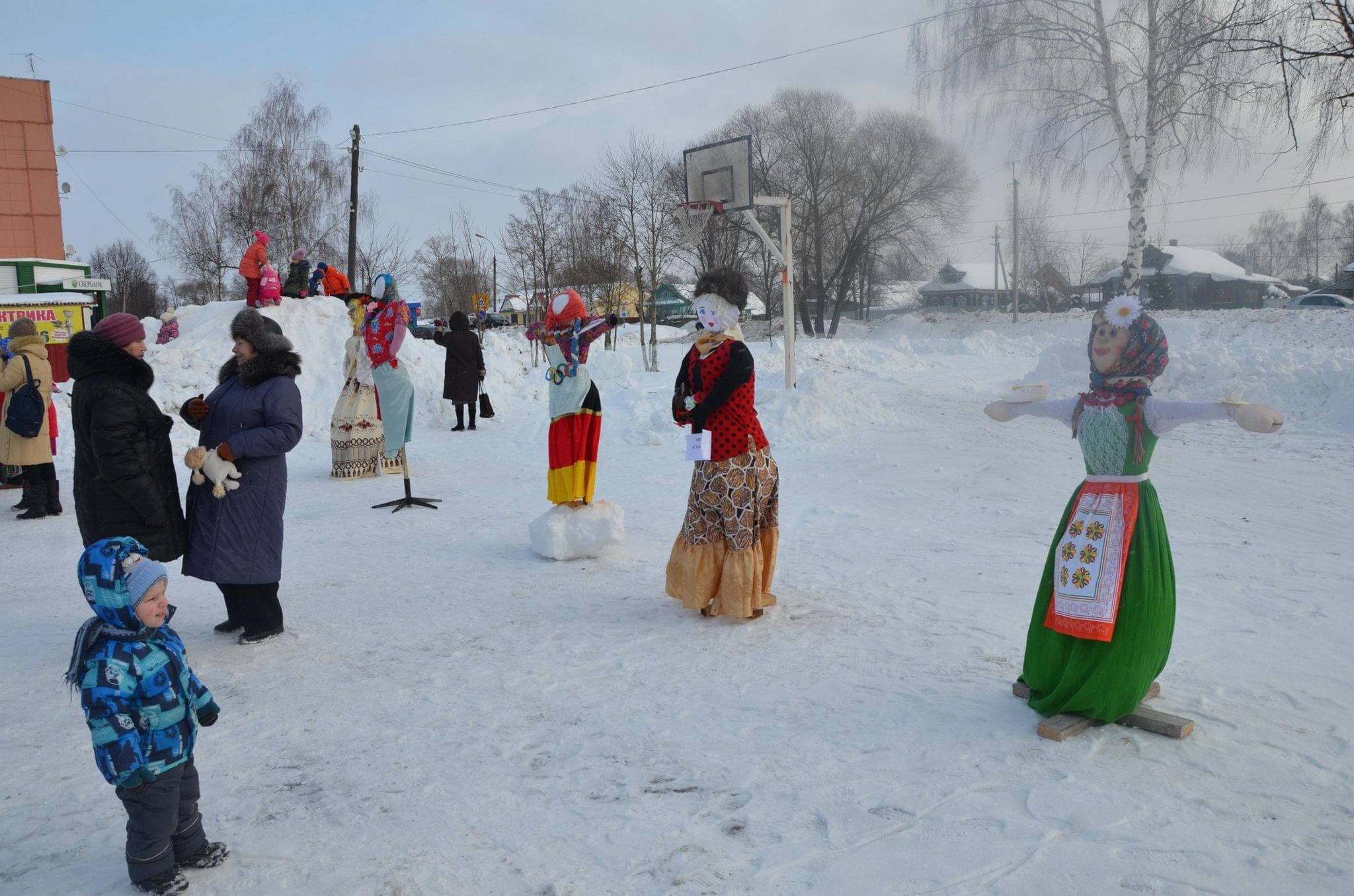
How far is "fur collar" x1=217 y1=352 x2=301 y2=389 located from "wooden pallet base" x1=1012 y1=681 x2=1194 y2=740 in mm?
3927

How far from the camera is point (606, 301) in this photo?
25938 millimetres

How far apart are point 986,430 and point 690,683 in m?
8.51

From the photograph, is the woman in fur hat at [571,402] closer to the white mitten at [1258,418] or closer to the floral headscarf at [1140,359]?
the floral headscarf at [1140,359]

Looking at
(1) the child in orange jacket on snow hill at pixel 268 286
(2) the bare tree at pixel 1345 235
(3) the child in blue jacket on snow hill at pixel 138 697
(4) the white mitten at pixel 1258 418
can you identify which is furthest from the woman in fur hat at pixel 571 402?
(2) the bare tree at pixel 1345 235

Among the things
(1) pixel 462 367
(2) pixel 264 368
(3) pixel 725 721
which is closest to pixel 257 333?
(2) pixel 264 368

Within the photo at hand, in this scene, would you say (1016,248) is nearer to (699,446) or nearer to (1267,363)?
(1267,363)

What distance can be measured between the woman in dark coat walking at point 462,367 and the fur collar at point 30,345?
5.10 meters

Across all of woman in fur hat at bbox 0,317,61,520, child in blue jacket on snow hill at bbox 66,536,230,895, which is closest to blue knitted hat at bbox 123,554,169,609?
child in blue jacket on snow hill at bbox 66,536,230,895

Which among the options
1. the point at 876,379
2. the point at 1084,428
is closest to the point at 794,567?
the point at 1084,428

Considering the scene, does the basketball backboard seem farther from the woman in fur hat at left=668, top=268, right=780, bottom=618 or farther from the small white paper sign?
the small white paper sign

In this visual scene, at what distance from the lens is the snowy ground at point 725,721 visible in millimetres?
2652

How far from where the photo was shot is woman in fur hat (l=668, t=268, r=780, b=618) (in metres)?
4.80

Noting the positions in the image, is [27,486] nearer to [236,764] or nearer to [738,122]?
[236,764]

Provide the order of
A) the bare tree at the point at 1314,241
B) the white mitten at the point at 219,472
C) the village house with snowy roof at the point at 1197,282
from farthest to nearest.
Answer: the bare tree at the point at 1314,241 < the village house with snowy roof at the point at 1197,282 < the white mitten at the point at 219,472
